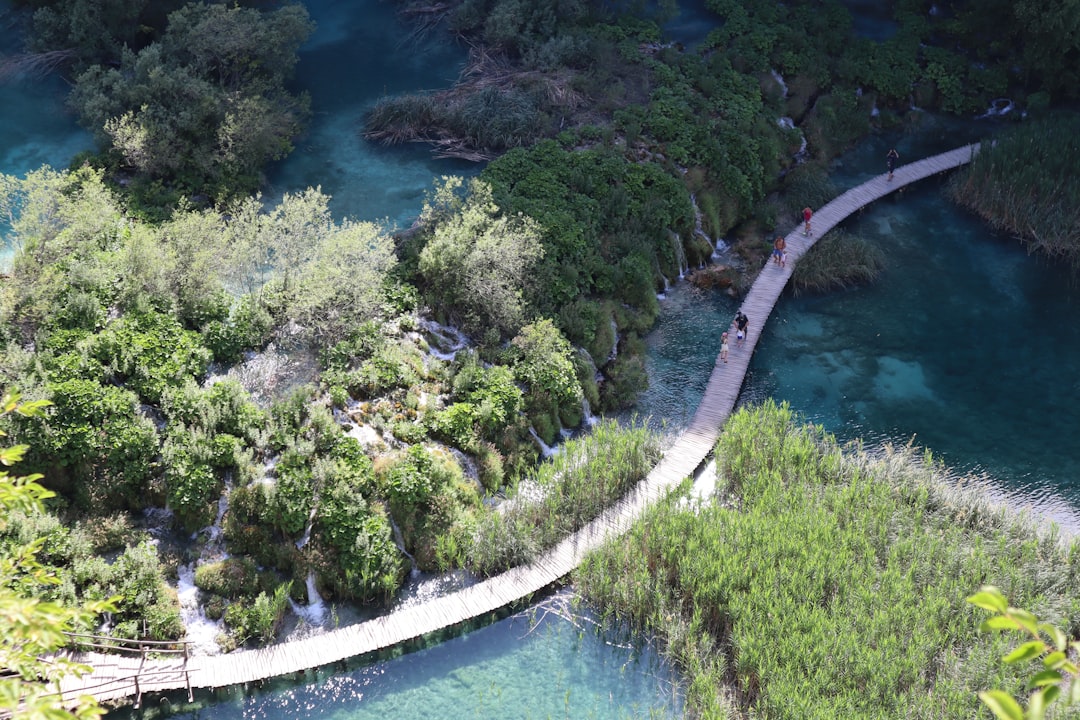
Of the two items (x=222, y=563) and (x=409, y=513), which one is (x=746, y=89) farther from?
(x=222, y=563)

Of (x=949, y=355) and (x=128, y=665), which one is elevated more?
(x=949, y=355)

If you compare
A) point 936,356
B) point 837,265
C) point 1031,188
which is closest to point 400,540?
point 936,356

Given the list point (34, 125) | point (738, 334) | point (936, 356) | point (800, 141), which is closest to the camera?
point (738, 334)

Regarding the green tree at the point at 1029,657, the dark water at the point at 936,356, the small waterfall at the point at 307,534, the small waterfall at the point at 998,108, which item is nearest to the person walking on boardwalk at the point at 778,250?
the dark water at the point at 936,356

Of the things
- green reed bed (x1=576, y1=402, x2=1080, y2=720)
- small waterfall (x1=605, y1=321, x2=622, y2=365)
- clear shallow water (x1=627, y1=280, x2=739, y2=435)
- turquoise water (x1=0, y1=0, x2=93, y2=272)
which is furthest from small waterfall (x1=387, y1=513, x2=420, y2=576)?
turquoise water (x1=0, y1=0, x2=93, y2=272)

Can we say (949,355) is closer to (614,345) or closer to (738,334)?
(738,334)

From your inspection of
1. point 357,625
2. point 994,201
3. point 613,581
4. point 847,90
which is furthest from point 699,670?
point 847,90

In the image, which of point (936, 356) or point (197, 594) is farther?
point (936, 356)
